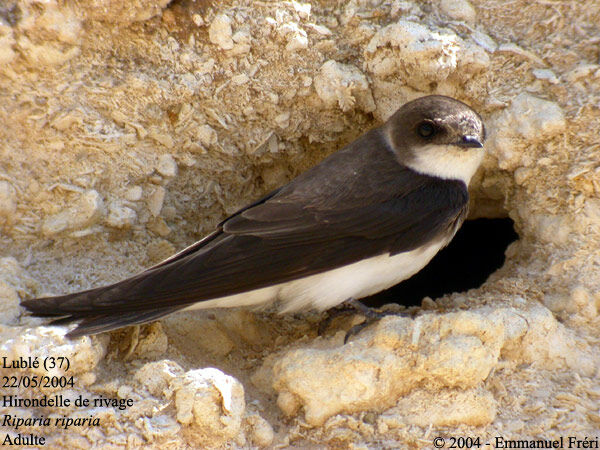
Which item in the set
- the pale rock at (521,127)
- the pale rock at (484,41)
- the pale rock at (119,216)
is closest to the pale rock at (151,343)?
the pale rock at (119,216)

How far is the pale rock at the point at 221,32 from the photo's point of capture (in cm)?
247

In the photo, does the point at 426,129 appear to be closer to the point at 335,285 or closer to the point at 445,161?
the point at 445,161

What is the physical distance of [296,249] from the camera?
219 cm

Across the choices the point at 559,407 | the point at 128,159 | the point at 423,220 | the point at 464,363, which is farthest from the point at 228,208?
the point at 559,407

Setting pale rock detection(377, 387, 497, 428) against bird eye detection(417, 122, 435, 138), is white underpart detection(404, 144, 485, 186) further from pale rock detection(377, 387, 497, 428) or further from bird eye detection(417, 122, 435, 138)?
pale rock detection(377, 387, 497, 428)

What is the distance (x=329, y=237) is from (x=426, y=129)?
0.53m

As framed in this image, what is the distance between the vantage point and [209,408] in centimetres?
178

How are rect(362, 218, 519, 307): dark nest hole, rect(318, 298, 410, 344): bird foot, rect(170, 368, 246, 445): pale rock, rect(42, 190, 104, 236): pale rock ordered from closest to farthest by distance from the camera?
1. rect(170, 368, 246, 445): pale rock
2. rect(318, 298, 410, 344): bird foot
3. rect(42, 190, 104, 236): pale rock
4. rect(362, 218, 519, 307): dark nest hole

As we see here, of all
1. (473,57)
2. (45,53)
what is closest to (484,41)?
(473,57)

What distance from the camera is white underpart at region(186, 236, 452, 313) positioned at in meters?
2.26

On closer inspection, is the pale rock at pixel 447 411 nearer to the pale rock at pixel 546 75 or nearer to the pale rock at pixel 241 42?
the pale rock at pixel 546 75

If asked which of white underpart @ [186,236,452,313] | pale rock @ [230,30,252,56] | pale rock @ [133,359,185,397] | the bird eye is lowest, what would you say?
pale rock @ [133,359,185,397]

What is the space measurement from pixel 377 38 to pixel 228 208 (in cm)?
88

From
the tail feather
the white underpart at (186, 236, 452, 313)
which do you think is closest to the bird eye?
the white underpart at (186, 236, 452, 313)
